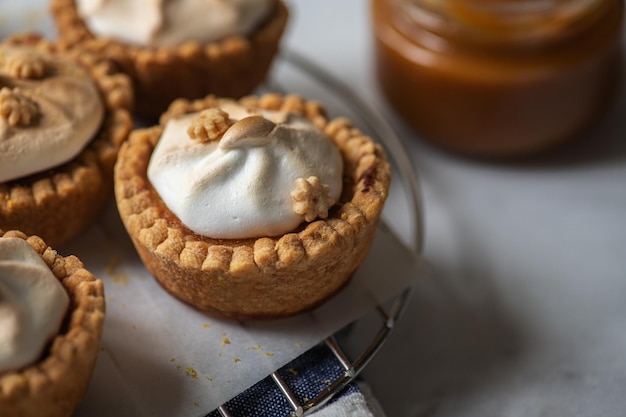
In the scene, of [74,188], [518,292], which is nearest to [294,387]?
[74,188]

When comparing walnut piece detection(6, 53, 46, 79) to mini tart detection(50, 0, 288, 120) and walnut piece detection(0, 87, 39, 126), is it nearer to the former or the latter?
walnut piece detection(0, 87, 39, 126)

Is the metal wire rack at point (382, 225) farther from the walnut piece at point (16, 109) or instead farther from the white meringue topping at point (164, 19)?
the walnut piece at point (16, 109)

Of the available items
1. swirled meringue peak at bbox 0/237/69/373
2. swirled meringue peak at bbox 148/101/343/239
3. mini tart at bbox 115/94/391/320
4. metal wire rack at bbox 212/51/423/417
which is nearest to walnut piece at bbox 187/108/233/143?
swirled meringue peak at bbox 148/101/343/239

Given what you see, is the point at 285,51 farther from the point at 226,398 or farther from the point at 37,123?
the point at 226,398

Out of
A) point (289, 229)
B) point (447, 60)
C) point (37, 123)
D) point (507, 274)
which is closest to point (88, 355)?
point (289, 229)

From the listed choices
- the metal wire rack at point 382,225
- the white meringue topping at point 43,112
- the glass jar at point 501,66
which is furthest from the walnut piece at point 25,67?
the glass jar at point 501,66

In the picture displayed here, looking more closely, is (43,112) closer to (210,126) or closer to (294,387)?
(210,126)
